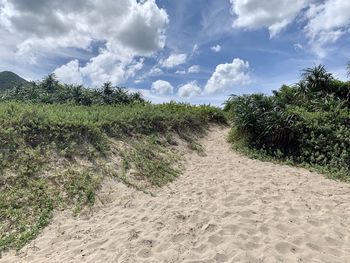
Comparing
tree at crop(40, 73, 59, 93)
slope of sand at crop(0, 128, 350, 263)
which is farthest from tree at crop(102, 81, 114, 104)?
slope of sand at crop(0, 128, 350, 263)

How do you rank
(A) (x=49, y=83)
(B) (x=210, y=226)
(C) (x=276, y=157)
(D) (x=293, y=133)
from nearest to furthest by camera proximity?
(B) (x=210, y=226) → (C) (x=276, y=157) → (D) (x=293, y=133) → (A) (x=49, y=83)

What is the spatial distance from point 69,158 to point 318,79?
13657mm

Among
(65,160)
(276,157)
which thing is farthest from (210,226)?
(276,157)

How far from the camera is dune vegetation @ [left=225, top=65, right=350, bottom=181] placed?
35.2 feet

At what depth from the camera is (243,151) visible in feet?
38.3

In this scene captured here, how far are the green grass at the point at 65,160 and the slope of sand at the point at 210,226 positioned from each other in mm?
395

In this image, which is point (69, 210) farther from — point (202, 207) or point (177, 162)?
point (177, 162)

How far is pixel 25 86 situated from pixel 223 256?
67.4 feet

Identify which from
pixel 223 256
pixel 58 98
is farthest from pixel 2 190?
pixel 58 98

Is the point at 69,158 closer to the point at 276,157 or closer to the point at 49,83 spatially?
the point at 276,157

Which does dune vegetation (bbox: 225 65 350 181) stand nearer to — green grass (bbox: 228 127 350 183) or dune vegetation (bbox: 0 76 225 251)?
green grass (bbox: 228 127 350 183)

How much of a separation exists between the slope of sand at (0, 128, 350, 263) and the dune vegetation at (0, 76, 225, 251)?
1.41ft

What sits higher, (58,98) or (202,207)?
(58,98)

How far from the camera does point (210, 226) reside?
5.58 m
